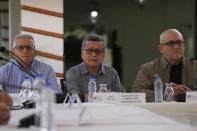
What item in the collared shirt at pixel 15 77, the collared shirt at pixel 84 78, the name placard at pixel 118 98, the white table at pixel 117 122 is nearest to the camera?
the white table at pixel 117 122

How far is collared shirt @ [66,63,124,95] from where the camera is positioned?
10.6 ft

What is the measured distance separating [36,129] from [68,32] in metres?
8.88

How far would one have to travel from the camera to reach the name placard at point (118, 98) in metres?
2.53

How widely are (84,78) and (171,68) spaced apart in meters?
0.72

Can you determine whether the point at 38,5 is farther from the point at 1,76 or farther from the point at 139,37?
the point at 139,37

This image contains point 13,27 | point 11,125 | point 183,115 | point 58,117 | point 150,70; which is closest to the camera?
point 11,125

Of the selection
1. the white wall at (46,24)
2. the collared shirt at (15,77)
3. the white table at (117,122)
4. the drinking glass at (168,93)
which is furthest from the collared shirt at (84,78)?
the white wall at (46,24)

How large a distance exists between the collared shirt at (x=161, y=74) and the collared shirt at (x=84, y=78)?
0.74 feet

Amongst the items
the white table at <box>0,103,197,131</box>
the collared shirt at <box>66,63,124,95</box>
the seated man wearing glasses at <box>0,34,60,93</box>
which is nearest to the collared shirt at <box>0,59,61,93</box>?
the seated man wearing glasses at <box>0,34,60,93</box>

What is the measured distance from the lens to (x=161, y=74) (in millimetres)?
3316

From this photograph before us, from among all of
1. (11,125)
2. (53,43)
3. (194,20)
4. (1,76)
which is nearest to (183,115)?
(11,125)

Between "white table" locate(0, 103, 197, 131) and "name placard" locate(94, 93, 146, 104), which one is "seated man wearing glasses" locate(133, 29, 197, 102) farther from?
"white table" locate(0, 103, 197, 131)

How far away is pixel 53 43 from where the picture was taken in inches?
222

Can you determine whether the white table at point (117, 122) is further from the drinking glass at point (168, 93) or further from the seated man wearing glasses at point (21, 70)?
the seated man wearing glasses at point (21, 70)
